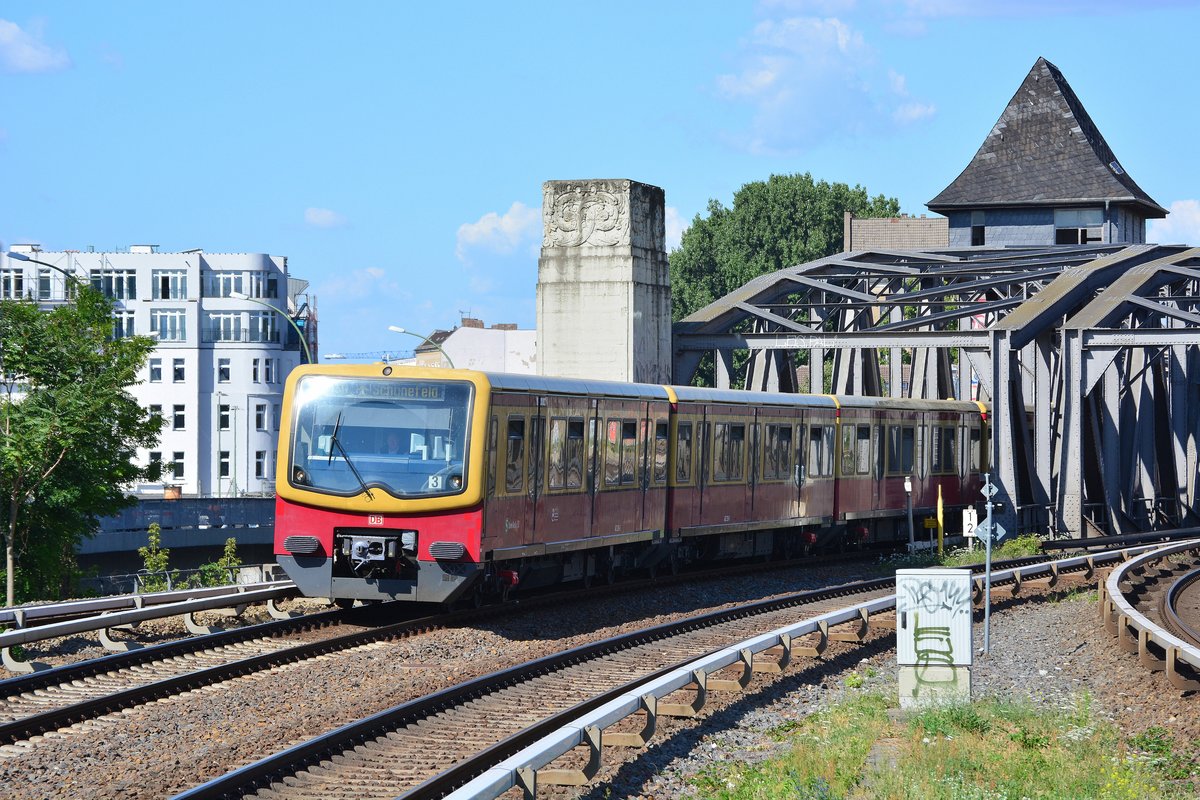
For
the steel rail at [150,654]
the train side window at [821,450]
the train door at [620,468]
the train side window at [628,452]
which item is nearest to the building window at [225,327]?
the train side window at [821,450]

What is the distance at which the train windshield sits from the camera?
17406 mm

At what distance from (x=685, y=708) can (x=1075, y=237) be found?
175 ft

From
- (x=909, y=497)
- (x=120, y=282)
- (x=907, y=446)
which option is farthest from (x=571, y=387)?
(x=120, y=282)

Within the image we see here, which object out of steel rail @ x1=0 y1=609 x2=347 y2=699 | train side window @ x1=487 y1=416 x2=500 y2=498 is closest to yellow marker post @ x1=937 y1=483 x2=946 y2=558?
train side window @ x1=487 y1=416 x2=500 y2=498

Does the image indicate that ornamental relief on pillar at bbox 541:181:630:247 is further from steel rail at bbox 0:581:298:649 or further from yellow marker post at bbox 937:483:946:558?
steel rail at bbox 0:581:298:649

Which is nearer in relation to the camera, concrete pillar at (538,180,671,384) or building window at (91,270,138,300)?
concrete pillar at (538,180,671,384)

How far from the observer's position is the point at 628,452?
2139cm

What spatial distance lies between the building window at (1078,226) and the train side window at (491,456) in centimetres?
4824

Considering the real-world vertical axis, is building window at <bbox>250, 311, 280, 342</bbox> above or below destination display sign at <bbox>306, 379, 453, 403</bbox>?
above

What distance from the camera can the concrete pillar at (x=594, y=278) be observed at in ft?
117

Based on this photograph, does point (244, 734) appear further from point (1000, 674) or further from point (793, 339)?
point (793, 339)

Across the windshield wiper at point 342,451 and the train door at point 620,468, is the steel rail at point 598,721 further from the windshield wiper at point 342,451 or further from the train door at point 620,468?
the windshield wiper at point 342,451

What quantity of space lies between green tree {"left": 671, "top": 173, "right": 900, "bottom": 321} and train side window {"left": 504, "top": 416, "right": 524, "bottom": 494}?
87.7m

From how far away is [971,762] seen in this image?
11.2 m
